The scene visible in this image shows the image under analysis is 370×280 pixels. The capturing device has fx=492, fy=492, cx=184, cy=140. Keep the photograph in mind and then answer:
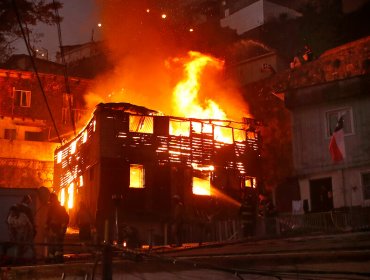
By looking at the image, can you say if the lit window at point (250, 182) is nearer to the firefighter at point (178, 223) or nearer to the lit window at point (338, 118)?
the lit window at point (338, 118)

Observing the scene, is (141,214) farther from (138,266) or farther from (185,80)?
(138,266)

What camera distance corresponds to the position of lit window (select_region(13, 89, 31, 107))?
40.2m

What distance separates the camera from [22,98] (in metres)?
40.5

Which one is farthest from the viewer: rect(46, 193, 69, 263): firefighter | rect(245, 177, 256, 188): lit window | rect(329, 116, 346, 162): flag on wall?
rect(245, 177, 256, 188): lit window

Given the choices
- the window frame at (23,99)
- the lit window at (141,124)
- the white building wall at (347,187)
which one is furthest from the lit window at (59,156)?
the white building wall at (347,187)

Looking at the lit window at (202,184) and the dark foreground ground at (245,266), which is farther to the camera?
the lit window at (202,184)

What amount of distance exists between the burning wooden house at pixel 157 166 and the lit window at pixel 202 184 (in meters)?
0.06

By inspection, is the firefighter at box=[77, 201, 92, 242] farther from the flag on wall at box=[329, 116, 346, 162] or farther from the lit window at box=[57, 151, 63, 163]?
the flag on wall at box=[329, 116, 346, 162]

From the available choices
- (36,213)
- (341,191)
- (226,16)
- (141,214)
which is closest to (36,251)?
(36,213)

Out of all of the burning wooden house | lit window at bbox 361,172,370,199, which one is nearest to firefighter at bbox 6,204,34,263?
the burning wooden house

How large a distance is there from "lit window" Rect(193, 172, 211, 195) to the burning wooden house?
57mm

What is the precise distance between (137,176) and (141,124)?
9.59ft

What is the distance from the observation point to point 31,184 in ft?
117

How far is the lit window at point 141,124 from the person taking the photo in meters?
27.3
